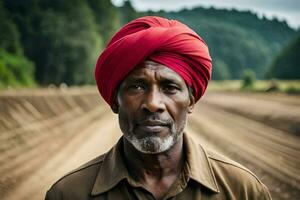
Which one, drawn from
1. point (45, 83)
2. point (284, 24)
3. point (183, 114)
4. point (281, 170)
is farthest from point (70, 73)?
point (284, 24)

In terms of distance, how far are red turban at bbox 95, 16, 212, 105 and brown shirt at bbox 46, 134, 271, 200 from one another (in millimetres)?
487

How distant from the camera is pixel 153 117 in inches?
114

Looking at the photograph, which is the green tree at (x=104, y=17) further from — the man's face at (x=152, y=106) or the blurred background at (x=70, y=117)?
the man's face at (x=152, y=106)

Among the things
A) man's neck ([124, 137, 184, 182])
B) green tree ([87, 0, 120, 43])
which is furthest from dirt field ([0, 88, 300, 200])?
green tree ([87, 0, 120, 43])

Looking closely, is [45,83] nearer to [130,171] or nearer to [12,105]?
[12,105]

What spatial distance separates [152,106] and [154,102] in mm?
28

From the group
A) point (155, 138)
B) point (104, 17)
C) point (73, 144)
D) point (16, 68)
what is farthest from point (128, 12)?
point (155, 138)

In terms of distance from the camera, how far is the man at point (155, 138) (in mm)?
2779

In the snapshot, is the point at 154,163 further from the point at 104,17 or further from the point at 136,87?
the point at 104,17

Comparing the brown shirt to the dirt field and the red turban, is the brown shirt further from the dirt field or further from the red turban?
the dirt field

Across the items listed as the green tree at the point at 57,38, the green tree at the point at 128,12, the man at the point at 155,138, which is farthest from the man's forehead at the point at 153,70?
the green tree at the point at 128,12

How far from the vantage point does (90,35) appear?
5744cm

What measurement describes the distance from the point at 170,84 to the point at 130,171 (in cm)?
55

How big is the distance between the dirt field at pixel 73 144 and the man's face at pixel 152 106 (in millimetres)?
6738
